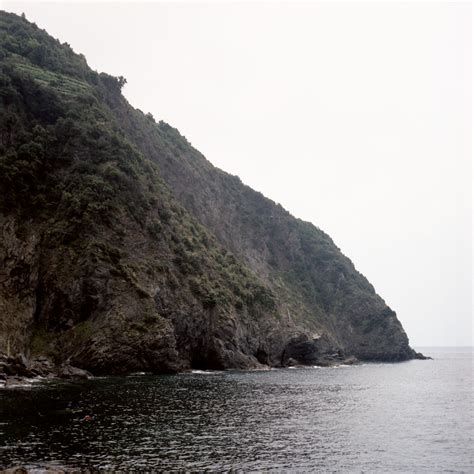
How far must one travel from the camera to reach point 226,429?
3709 centimetres

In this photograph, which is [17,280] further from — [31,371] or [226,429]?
[226,429]

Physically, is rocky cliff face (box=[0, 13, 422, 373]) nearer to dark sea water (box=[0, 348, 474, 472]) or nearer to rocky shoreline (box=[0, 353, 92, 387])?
rocky shoreline (box=[0, 353, 92, 387])

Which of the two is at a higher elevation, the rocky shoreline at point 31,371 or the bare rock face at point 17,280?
the bare rock face at point 17,280

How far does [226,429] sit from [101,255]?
189ft

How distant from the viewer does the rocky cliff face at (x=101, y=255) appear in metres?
80.5

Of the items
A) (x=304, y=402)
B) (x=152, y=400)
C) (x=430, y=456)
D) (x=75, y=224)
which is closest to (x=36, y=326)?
(x=75, y=224)

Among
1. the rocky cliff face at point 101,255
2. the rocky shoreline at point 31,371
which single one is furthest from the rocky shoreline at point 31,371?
the rocky cliff face at point 101,255

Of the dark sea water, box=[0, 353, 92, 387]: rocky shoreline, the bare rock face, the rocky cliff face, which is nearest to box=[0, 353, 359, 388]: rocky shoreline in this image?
box=[0, 353, 92, 387]: rocky shoreline

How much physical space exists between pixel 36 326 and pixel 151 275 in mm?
22770

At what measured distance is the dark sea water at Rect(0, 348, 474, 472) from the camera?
92.1 feet

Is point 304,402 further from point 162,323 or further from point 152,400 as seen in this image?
point 162,323

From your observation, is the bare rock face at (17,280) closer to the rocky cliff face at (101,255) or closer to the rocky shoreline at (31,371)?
the rocky cliff face at (101,255)

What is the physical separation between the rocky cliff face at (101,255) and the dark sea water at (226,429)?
21.0m

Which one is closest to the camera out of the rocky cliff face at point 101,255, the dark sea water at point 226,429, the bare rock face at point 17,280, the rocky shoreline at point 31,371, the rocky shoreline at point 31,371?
the dark sea water at point 226,429
